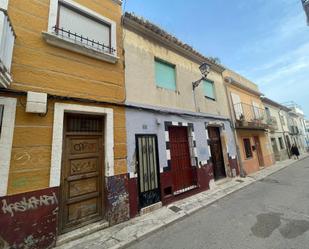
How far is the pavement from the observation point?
10.8 feet

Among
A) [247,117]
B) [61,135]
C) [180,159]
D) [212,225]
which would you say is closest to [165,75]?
[180,159]

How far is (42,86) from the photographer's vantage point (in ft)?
11.9

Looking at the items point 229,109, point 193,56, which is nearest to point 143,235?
point 193,56

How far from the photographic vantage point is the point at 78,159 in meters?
4.07

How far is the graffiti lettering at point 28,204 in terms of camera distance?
2893 mm

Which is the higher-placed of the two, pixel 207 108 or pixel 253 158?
pixel 207 108

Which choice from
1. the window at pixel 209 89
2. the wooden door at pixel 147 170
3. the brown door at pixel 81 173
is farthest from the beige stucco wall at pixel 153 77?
the brown door at pixel 81 173

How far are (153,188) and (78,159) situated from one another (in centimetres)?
232

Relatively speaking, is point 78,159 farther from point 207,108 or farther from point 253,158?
point 253,158

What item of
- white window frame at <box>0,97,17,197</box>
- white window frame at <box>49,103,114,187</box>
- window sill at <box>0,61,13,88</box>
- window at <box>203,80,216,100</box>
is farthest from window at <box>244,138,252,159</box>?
window sill at <box>0,61,13,88</box>

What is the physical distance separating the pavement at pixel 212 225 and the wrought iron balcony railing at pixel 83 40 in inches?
178

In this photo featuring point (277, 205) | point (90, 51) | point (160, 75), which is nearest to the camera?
point (90, 51)

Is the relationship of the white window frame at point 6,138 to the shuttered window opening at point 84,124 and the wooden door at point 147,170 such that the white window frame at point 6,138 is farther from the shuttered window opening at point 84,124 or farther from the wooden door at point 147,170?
the wooden door at point 147,170

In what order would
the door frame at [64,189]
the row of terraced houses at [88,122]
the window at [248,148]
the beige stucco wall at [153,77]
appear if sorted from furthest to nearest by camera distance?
the window at [248,148]
the beige stucco wall at [153,77]
the door frame at [64,189]
the row of terraced houses at [88,122]
